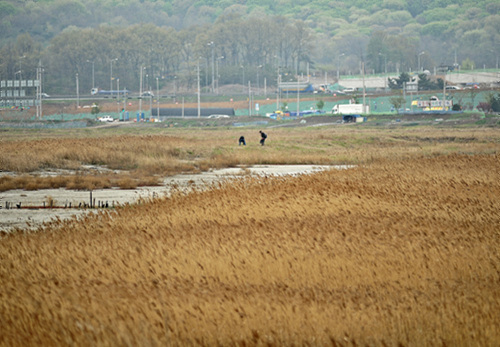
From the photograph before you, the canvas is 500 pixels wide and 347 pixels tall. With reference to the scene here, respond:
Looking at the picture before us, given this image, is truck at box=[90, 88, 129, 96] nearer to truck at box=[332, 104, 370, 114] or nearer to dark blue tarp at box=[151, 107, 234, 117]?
dark blue tarp at box=[151, 107, 234, 117]

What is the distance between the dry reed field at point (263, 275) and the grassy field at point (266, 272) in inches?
1.2

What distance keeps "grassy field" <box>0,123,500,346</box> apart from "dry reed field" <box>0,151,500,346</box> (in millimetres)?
30

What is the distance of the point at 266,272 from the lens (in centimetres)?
1098

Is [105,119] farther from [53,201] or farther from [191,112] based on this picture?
[53,201]

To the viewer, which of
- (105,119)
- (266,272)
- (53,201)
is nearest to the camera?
(266,272)

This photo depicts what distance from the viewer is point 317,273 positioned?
10922mm

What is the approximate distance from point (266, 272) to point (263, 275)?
19 centimetres

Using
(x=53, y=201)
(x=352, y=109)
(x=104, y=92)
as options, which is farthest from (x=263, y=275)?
(x=104, y=92)

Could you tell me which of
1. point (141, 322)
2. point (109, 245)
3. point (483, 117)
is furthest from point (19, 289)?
point (483, 117)

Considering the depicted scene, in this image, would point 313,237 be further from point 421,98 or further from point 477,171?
point 421,98

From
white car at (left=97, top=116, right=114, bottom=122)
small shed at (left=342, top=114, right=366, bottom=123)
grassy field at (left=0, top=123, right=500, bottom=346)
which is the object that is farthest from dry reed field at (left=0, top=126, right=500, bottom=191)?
white car at (left=97, top=116, right=114, bottom=122)

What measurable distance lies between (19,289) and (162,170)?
2676 cm

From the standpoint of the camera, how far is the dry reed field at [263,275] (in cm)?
808

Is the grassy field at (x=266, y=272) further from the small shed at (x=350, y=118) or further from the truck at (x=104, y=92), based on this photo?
the truck at (x=104, y=92)
